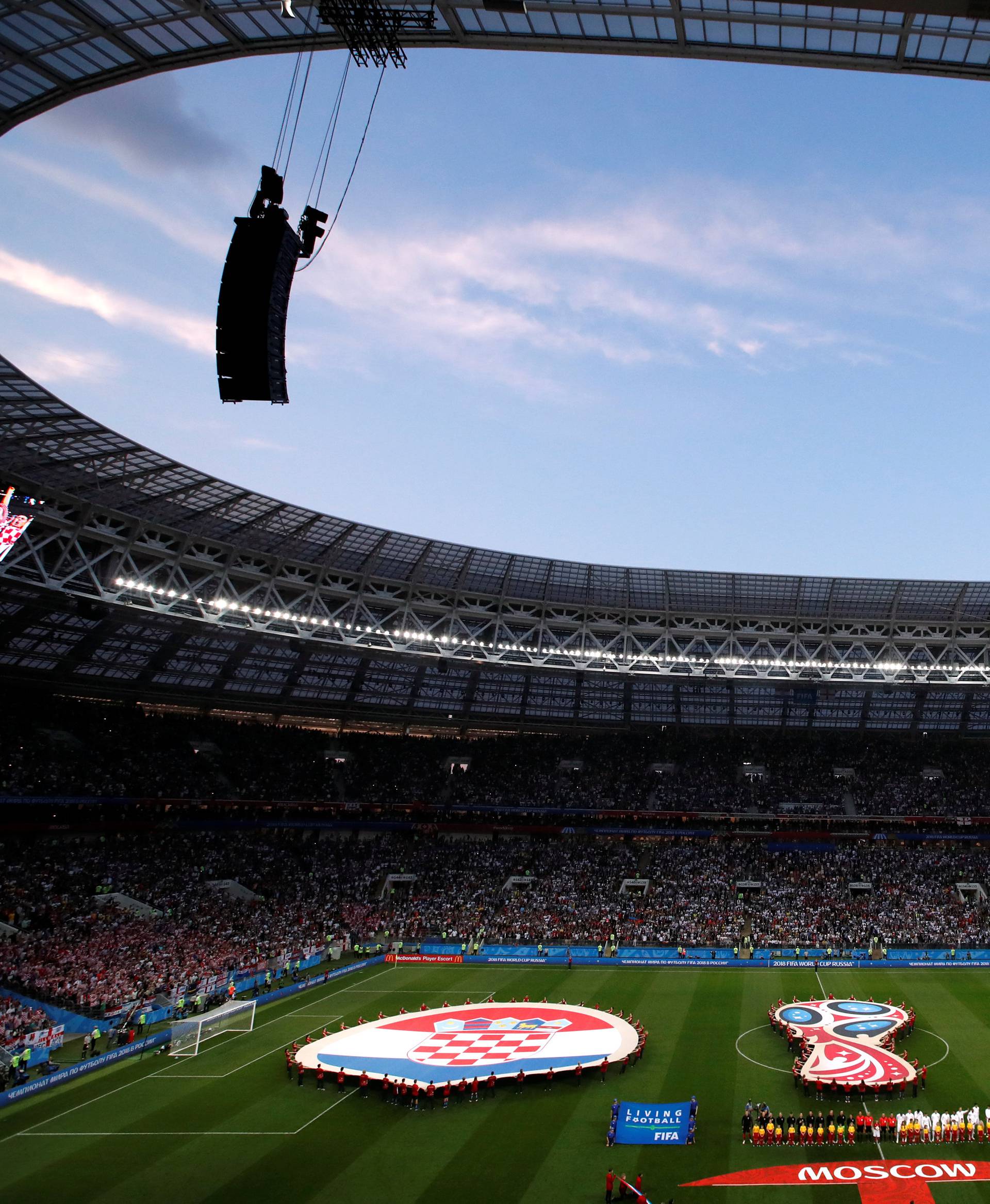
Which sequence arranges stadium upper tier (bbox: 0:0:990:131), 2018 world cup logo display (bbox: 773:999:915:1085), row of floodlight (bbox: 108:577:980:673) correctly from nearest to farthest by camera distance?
stadium upper tier (bbox: 0:0:990:131), 2018 world cup logo display (bbox: 773:999:915:1085), row of floodlight (bbox: 108:577:980:673)

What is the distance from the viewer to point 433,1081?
90.6ft

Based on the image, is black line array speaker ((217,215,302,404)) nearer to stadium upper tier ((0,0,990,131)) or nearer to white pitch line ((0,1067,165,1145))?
stadium upper tier ((0,0,990,131))

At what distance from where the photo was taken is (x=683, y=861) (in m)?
62.7

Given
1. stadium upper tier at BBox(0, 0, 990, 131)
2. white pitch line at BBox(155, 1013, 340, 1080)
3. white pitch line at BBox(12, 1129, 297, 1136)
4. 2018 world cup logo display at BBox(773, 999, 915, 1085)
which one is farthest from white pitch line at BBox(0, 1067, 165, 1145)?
stadium upper tier at BBox(0, 0, 990, 131)

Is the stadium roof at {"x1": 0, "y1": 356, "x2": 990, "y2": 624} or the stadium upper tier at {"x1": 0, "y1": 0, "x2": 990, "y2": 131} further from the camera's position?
the stadium roof at {"x1": 0, "y1": 356, "x2": 990, "y2": 624}

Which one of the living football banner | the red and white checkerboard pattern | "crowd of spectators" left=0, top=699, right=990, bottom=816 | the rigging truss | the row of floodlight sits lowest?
the red and white checkerboard pattern

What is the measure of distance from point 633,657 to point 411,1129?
33266 mm

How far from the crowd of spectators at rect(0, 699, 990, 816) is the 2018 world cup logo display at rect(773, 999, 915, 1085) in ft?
105

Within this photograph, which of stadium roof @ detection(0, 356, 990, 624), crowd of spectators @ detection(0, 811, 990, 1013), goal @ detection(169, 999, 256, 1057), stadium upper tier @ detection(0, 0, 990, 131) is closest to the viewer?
stadium upper tier @ detection(0, 0, 990, 131)

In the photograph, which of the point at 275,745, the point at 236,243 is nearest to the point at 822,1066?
the point at 236,243

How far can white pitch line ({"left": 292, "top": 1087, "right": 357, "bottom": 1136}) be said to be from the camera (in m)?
25.3

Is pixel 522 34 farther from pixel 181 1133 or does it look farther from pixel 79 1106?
pixel 79 1106

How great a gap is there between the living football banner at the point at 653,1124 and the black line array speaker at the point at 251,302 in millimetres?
21135

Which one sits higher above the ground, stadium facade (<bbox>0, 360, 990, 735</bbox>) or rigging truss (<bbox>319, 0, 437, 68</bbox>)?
rigging truss (<bbox>319, 0, 437, 68</bbox>)
